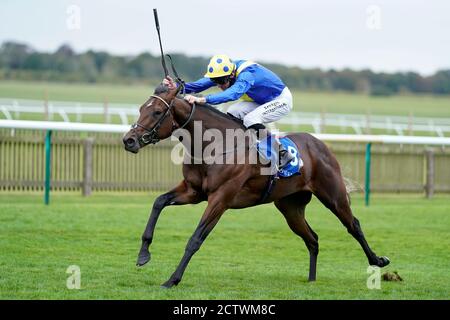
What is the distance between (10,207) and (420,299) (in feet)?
23.8

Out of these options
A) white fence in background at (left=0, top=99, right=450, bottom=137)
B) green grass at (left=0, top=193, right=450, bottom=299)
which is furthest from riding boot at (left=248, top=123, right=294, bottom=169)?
white fence in background at (left=0, top=99, right=450, bottom=137)

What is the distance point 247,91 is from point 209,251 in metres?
2.75

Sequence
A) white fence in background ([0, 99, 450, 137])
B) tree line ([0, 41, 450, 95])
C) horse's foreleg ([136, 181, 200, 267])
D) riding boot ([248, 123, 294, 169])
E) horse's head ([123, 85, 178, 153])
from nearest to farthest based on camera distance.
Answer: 1. horse's head ([123, 85, 178, 153])
2. horse's foreleg ([136, 181, 200, 267])
3. riding boot ([248, 123, 294, 169])
4. white fence in background ([0, 99, 450, 137])
5. tree line ([0, 41, 450, 95])

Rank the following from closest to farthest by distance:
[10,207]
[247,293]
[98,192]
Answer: [247,293], [10,207], [98,192]

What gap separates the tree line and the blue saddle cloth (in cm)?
2726

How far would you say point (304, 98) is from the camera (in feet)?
184

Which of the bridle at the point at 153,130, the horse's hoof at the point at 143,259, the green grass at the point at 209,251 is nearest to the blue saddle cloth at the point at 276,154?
the bridle at the point at 153,130

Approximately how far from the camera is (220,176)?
7520 mm

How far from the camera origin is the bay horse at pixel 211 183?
7.36 metres

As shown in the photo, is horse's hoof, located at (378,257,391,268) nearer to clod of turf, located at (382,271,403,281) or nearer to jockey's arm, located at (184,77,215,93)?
clod of turf, located at (382,271,403,281)

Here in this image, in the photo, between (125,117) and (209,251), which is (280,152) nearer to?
(209,251)

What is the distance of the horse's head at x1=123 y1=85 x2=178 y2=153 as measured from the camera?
287 inches

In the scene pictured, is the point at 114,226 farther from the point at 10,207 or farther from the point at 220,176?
the point at 220,176

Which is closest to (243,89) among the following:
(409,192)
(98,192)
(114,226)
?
(114,226)
